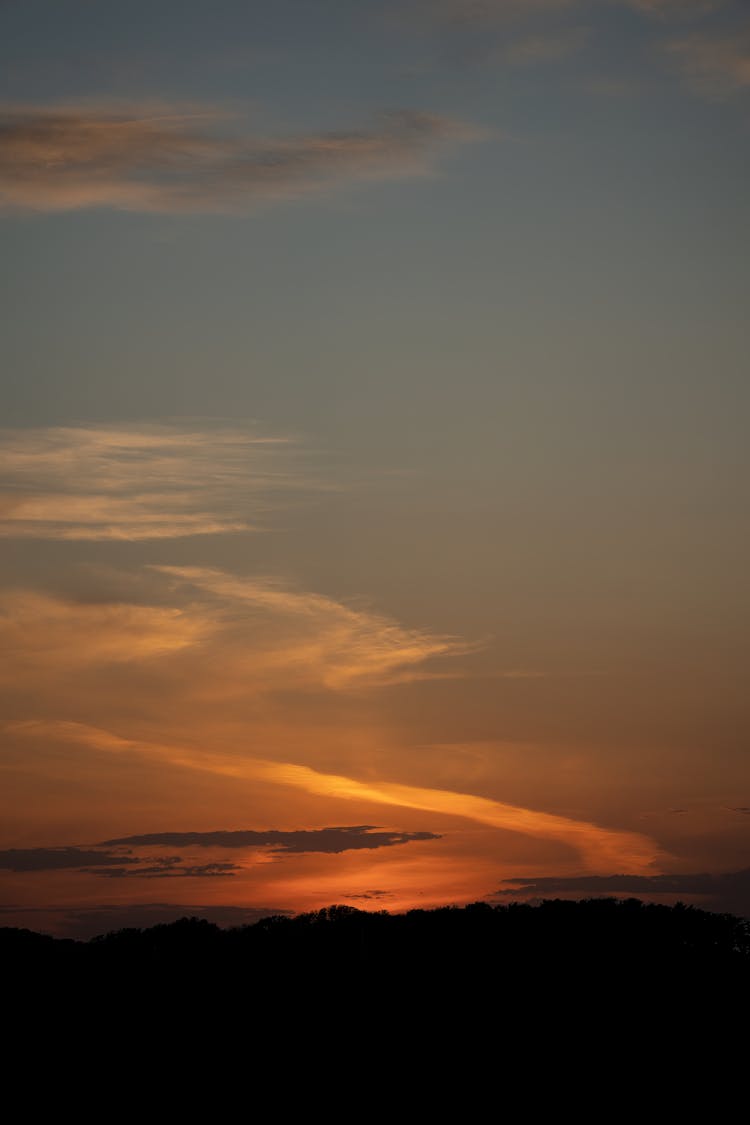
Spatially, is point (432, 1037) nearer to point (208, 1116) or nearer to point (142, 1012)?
point (208, 1116)

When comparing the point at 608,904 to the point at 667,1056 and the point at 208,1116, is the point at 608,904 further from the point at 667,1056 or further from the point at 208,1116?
the point at 208,1116

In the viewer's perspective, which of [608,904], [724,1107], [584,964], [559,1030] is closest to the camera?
[724,1107]

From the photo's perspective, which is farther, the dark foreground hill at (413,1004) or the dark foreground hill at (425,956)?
the dark foreground hill at (425,956)

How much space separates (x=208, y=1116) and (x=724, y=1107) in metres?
27.9

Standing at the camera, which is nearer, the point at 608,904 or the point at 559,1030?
the point at 559,1030

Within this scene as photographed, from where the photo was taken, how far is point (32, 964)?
10150 centimetres

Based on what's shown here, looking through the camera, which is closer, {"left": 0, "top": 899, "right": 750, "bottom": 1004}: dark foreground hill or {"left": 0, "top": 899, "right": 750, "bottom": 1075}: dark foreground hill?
{"left": 0, "top": 899, "right": 750, "bottom": 1075}: dark foreground hill

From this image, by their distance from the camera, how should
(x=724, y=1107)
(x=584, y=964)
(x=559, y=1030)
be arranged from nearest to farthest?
(x=724, y=1107) < (x=559, y=1030) < (x=584, y=964)

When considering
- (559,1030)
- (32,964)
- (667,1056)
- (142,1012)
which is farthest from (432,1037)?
(32,964)

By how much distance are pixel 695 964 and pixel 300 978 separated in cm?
2511

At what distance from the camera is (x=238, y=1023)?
87.3m

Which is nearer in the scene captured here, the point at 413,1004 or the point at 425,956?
the point at 413,1004

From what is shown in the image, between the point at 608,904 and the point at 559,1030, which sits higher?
the point at 608,904

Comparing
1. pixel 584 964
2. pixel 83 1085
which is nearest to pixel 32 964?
pixel 83 1085
